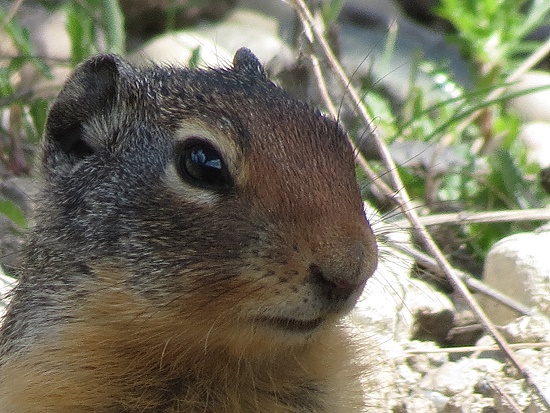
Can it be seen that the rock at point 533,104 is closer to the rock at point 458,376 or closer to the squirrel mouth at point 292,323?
the rock at point 458,376

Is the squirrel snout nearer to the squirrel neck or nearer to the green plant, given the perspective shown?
the squirrel neck

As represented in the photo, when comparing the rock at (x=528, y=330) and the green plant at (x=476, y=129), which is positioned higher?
the green plant at (x=476, y=129)

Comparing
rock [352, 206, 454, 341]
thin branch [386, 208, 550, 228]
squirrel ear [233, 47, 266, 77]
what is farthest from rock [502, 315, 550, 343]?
squirrel ear [233, 47, 266, 77]

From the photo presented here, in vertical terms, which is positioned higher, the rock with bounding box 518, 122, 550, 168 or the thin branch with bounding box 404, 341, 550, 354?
the rock with bounding box 518, 122, 550, 168

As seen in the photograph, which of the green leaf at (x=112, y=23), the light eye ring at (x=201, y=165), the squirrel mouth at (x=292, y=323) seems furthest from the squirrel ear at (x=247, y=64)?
the green leaf at (x=112, y=23)

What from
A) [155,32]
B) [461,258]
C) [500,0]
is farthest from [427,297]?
[155,32]

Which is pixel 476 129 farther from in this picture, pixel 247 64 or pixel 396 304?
pixel 247 64

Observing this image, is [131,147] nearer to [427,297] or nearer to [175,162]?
[175,162]
